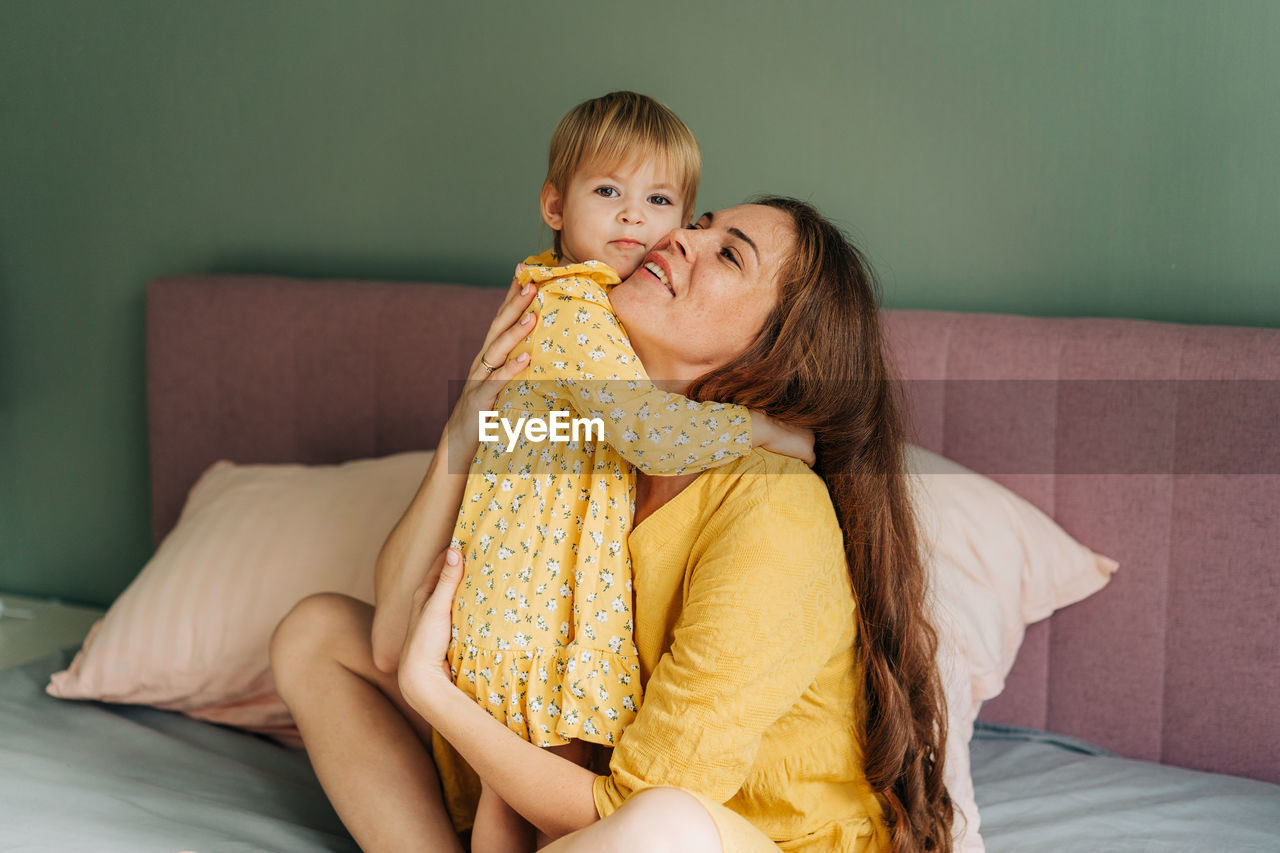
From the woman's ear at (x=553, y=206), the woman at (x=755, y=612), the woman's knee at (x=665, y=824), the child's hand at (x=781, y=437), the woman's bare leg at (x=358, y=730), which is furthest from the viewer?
the woman's ear at (x=553, y=206)

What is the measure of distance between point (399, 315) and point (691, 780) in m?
1.22

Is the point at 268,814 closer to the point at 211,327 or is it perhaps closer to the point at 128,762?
the point at 128,762

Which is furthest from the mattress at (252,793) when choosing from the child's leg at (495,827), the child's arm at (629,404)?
the child's arm at (629,404)

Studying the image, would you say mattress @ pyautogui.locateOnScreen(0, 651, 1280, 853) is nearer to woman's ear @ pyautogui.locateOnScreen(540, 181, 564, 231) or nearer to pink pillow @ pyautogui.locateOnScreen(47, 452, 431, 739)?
pink pillow @ pyautogui.locateOnScreen(47, 452, 431, 739)

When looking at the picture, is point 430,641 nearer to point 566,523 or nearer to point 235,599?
point 566,523

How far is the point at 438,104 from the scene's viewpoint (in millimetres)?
2053

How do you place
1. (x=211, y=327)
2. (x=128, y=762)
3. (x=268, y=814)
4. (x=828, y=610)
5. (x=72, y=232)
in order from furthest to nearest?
1. (x=72, y=232)
2. (x=211, y=327)
3. (x=128, y=762)
4. (x=268, y=814)
5. (x=828, y=610)

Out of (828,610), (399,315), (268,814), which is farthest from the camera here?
(399,315)

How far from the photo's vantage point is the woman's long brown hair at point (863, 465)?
1.12 m

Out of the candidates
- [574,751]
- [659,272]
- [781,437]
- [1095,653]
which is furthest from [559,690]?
[1095,653]

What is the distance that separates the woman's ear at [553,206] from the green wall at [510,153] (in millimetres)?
493

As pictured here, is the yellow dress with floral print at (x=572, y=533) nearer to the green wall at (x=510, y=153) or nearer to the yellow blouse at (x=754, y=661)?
the yellow blouse at (x=754, y=661)

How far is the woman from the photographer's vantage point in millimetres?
998

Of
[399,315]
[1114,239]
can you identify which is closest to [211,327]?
[399,315]
